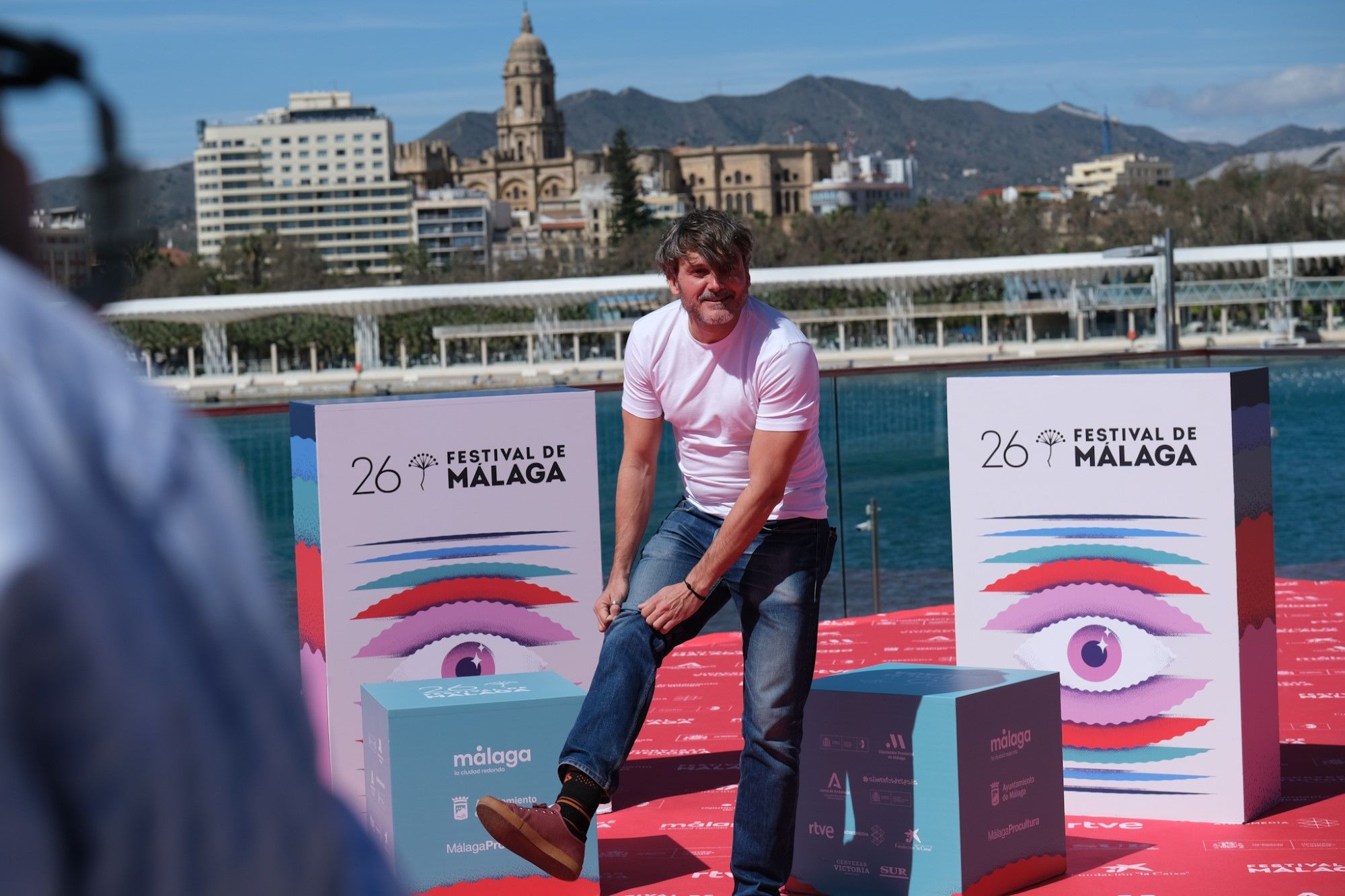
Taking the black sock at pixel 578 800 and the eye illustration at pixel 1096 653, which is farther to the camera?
the eye illustration at pixel 1096 653

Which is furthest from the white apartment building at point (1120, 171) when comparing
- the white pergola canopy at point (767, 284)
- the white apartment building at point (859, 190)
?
the white pergola canopy at point (767, 284)

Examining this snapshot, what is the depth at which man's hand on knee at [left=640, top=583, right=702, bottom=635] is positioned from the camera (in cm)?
248

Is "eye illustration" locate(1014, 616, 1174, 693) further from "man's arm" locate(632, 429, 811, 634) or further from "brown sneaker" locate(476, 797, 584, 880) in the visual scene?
"brown sneaker" locate(476, 797, 584, 880)

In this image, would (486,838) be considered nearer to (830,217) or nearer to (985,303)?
(985,303)

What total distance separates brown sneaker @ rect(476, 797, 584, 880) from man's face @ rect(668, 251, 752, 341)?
31.6 inches

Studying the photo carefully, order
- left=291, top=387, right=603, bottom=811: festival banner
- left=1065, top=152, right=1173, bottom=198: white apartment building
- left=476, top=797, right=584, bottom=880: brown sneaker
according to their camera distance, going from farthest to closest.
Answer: left=1065, top=152, right=1173, bottom=198: white apartment building, left=291, top=387, right=603, bottom=811: festival banner, left=476, top=797, right=584, bottom=880: brown sneaker

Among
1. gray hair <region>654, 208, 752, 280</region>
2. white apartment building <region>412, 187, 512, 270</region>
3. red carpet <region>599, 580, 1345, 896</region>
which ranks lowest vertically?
red carpet <region>599, 580, 1345, 896</region>

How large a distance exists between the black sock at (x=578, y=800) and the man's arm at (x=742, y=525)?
27 cm

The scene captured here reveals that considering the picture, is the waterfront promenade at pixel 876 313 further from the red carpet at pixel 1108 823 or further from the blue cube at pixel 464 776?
the blue cube at pixel 464 776

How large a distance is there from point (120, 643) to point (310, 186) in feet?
414

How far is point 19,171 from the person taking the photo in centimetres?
40

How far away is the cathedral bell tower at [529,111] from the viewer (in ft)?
481

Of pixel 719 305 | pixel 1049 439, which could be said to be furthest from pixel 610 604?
pixel 1049 439

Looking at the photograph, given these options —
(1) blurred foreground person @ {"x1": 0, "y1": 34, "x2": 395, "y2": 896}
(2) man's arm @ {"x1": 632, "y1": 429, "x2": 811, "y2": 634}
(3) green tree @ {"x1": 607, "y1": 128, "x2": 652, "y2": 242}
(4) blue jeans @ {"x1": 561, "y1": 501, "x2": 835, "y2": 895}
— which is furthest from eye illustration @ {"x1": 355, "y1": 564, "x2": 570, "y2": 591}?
(3) green tree @ {"x1": 607, "y1": 128, "x2": 652, "y2": 242}
